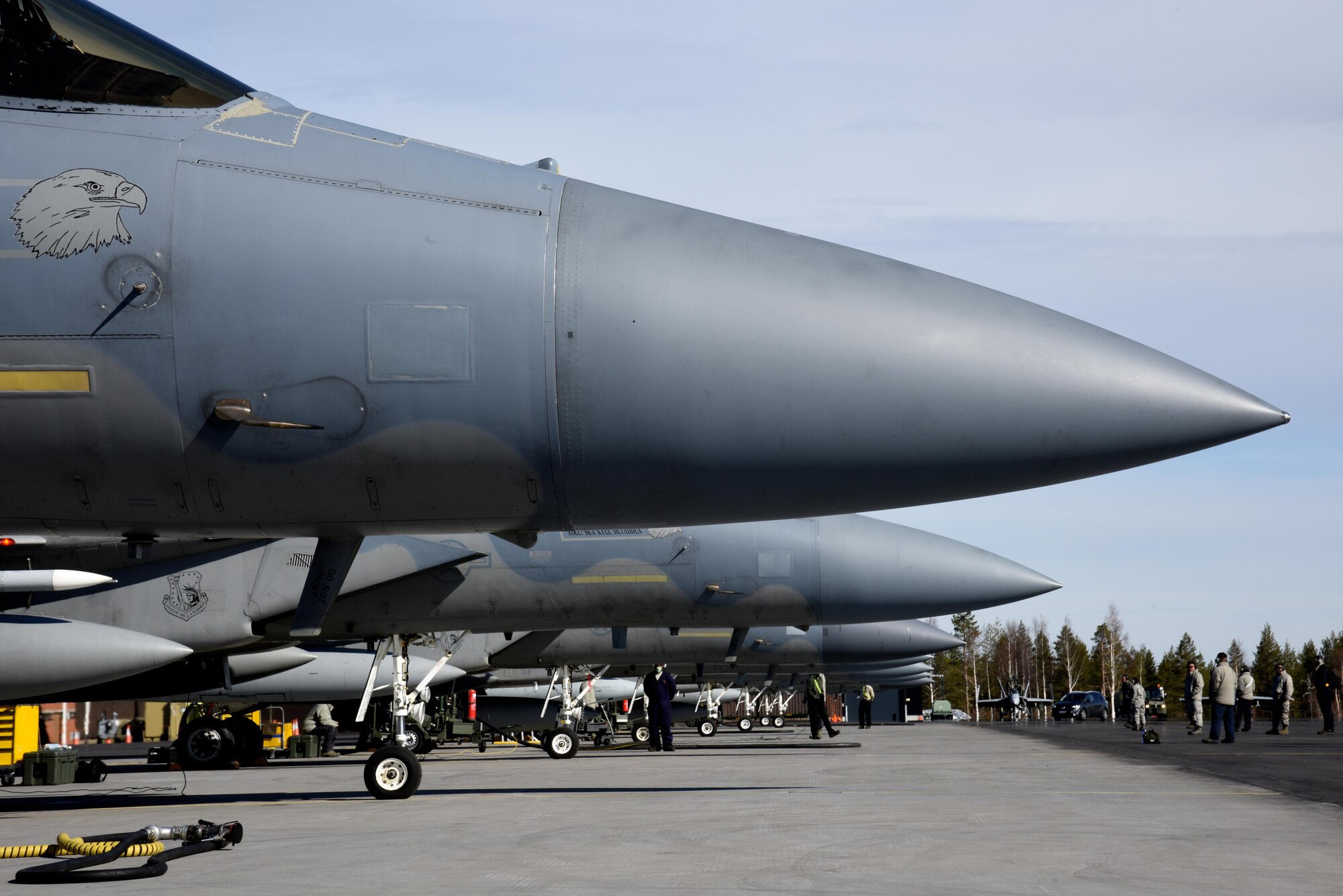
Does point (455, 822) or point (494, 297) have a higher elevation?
point (494, 297)

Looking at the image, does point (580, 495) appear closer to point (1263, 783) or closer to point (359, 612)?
point (359, 612)

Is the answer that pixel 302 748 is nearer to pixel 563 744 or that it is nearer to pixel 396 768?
pixel 563 744

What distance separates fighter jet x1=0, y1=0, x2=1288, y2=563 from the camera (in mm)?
4207

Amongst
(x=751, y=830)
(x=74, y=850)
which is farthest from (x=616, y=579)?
(x=74, y=850)

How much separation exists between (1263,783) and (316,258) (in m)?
10.0

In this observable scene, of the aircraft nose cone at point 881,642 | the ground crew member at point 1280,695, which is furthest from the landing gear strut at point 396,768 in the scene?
the ground crew member at point 1280,695

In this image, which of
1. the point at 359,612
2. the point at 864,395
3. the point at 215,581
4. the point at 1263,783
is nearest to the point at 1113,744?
the point at 1263,783

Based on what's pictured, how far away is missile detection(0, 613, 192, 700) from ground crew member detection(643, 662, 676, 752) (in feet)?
39.6

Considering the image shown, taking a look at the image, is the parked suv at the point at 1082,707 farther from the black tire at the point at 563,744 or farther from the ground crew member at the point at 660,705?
the black tire at the point at 563,744

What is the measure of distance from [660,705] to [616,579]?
824 centimetres

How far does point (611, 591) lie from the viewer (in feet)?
45.2

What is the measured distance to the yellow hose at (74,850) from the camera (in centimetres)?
611

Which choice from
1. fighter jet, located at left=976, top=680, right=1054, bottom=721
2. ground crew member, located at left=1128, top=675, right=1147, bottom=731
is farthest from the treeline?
ground crew member, located at left=1128, top=675, right=1147, bottom=731

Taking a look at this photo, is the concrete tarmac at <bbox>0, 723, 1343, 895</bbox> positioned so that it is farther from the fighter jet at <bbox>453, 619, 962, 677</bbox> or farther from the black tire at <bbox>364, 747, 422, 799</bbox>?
the fighter jet at <bbox>453, 619, 962, 677</bbox>
